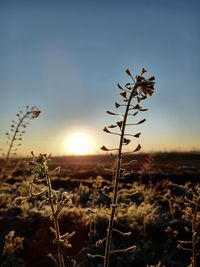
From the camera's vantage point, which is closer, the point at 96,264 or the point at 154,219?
the point at 96,264

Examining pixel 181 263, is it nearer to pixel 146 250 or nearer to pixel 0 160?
pixel 146 250

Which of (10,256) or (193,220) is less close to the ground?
(193,220)

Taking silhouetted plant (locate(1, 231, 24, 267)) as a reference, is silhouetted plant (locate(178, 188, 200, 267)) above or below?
above

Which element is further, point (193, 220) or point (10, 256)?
point (10, 256)

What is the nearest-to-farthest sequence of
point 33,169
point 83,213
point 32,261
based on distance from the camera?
point 33,169, point 32,261, point 83,213

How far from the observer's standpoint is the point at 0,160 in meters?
9.48

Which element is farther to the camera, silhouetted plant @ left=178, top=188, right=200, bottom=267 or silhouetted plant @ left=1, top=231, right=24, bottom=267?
silhouetted plant @ left=1, top=231, right=24, bottom=267

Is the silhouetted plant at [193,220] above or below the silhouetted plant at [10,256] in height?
above

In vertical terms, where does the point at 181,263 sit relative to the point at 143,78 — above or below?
below

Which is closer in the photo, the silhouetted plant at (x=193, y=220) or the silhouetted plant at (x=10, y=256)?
the silhouetted plant at (x=193, y=220)

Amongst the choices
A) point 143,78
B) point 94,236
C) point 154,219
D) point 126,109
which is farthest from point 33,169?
point 154,219

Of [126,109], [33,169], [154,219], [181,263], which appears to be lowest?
[181,263]

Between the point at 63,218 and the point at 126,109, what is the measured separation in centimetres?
740

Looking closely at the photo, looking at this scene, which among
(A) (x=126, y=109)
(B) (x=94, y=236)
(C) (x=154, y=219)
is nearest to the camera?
(A) (x=126, y=109)
